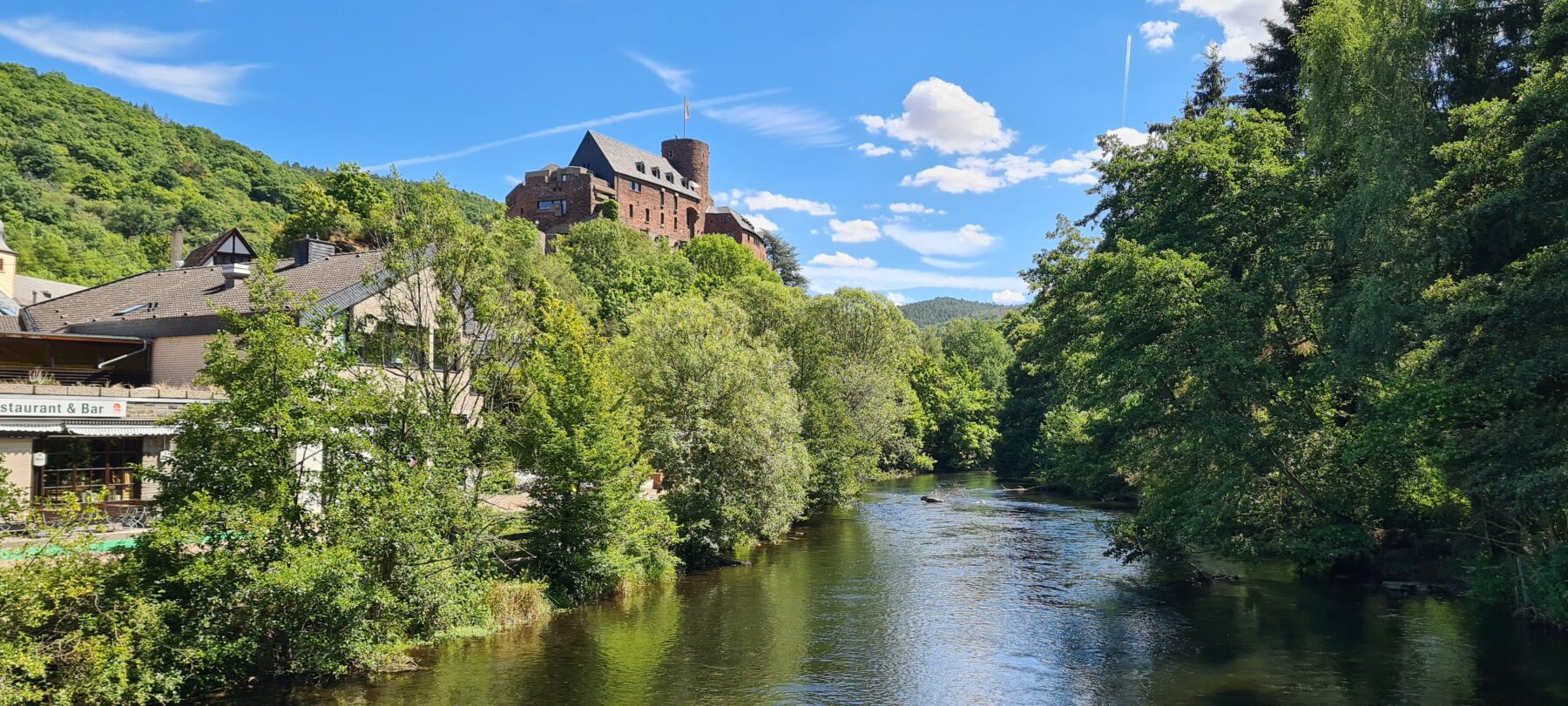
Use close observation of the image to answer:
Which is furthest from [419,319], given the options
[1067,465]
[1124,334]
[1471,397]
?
[1067,465]

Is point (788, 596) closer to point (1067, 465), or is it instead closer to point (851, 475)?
point (851, 475)

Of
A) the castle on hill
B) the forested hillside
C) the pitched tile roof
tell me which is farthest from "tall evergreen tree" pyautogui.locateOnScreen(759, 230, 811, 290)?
the pitched tile roof

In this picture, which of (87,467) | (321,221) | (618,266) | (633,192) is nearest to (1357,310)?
(87,467)

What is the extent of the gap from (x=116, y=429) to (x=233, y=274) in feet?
33.2

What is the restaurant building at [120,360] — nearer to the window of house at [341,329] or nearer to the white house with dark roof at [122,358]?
the white house with dark roof at [122,358]

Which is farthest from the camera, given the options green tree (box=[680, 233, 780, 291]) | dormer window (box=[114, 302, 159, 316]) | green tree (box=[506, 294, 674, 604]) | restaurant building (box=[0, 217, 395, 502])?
green tree (box=[680, 233, 780, 291])

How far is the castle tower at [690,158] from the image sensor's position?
4400 inches

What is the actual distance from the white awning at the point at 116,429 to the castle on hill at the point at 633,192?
66.1m

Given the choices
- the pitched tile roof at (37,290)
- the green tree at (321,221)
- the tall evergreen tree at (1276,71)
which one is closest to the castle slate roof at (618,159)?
the green tree at (321,221)

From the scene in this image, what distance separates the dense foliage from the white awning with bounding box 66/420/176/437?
27003 millimetres

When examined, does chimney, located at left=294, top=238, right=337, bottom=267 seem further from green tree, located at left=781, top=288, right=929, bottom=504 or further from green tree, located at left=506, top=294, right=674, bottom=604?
green tree, located at left=781, top=288, right=929, bottom=504

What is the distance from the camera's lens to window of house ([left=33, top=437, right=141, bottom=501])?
23328 mm

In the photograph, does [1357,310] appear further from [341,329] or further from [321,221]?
[321,221]

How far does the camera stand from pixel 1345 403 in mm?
26562
